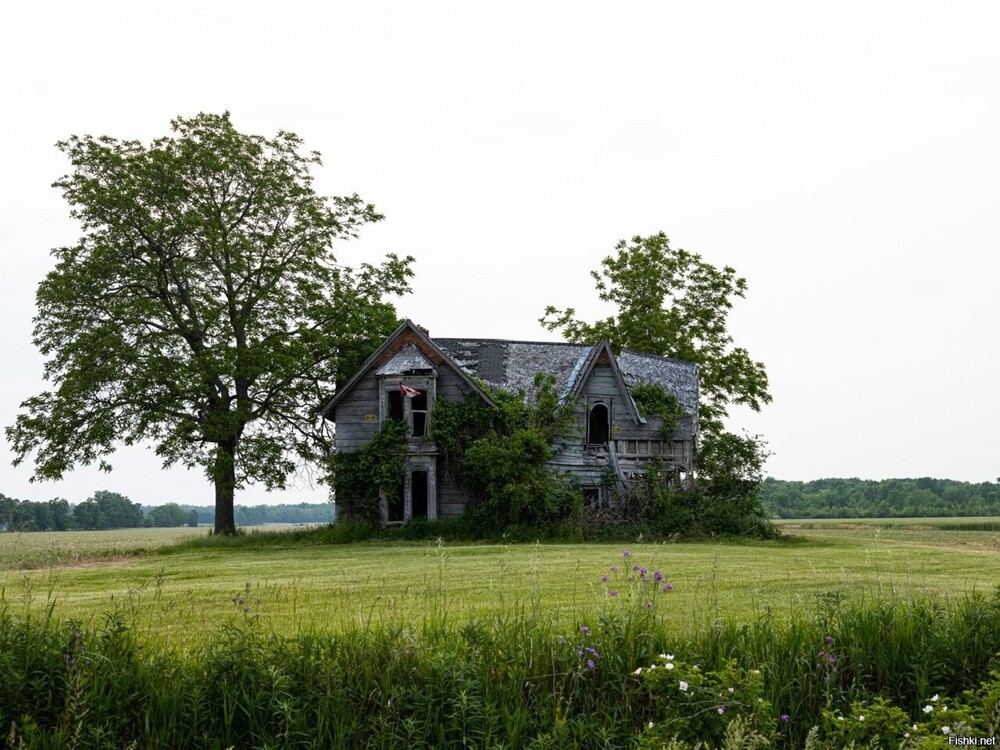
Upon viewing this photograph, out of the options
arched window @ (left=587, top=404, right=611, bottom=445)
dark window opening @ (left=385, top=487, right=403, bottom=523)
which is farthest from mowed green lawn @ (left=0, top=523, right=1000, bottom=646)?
arched window @ (left=587, top=404, right=611, bottom=445)

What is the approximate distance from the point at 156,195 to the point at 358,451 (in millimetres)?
12649

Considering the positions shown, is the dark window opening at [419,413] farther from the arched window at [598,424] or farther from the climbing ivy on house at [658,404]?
the climbing ivy on house at [658,404]

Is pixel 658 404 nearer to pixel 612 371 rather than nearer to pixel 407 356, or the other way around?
pixel 612 371

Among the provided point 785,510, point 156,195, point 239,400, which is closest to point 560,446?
point 239,400

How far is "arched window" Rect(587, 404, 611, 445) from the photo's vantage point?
42.6 m

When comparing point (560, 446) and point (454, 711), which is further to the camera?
point (560, 446)

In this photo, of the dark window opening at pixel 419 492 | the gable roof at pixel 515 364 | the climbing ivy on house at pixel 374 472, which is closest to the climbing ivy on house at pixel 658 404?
the gable roof at pixel 515 364

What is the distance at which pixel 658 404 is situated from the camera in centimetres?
4359

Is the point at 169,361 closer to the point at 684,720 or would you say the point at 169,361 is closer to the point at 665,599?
the point at 665,599

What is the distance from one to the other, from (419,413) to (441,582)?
27393 millimetres

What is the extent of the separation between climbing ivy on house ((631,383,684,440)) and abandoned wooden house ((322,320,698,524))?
287 millimetres

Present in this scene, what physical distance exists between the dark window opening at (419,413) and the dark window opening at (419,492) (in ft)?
5.24

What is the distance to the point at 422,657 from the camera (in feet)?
33.3

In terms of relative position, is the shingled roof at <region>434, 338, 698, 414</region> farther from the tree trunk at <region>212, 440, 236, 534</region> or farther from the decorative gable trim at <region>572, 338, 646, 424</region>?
the tree trunk at <region>212, 440, 236, 534</region>
